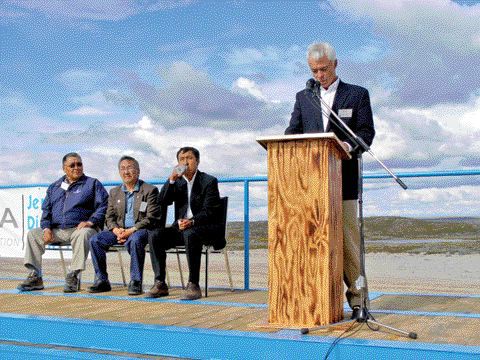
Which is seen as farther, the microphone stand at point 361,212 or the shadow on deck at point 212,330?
the microphone stand at point 361,212

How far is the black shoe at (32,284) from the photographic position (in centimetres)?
566

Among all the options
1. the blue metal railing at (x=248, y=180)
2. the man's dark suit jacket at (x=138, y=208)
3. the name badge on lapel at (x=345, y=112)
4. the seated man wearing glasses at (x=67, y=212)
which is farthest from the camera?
the seated man wearing glasses at (x=67, y=212)

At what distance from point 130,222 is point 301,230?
2.42 meters

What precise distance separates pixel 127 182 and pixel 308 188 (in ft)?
8.23

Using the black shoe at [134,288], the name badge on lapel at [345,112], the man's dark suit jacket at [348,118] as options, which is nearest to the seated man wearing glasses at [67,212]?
the black shoe at [134,288]

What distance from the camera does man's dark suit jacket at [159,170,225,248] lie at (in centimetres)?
488

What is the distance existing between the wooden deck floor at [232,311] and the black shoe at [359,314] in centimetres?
4

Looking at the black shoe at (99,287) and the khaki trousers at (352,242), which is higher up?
the khaki trousers at (352,242)

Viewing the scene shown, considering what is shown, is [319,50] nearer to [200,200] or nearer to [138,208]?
[200,200]

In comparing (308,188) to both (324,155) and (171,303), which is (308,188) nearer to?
(324,155)

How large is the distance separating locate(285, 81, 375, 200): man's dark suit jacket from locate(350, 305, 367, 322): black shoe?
65 centimetres

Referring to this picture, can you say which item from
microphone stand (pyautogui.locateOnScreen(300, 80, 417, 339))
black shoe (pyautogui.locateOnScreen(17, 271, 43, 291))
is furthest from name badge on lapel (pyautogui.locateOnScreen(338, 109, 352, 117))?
black shoe (pyautogui.locateOnScreen(17, 271, 43, 291))

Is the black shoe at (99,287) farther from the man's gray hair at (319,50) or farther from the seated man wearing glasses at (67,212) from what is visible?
the man's gray hair at (319,50)

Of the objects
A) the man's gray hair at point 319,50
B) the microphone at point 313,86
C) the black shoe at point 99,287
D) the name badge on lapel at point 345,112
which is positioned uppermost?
the man's gray hair at point 319,50
